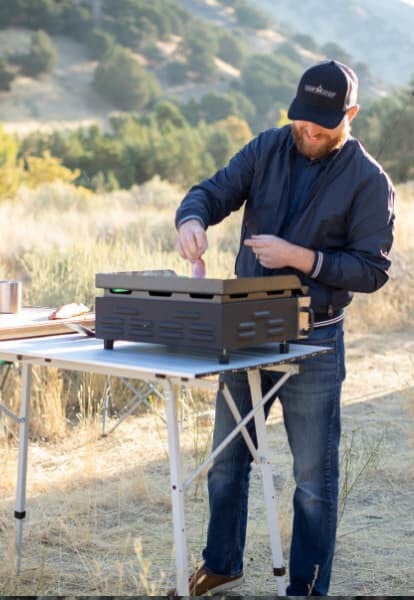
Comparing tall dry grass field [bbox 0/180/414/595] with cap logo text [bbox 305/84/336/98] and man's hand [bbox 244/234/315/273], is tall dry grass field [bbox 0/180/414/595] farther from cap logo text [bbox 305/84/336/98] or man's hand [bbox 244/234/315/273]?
cap logo text [bbox 305/84/336/98]

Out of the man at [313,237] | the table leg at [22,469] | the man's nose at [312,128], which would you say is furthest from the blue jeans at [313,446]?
the table leg at [22,469]

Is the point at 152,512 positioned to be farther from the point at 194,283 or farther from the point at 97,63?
the point at 97,63

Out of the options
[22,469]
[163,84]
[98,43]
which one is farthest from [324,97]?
[163,84]

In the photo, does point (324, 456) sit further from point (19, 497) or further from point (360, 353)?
point (360, 353)

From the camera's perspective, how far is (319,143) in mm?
2777

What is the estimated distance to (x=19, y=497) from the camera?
339 cm

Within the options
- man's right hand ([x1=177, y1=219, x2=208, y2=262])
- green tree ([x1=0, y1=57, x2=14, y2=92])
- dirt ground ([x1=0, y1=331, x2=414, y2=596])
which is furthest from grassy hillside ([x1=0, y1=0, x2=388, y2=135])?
man's right hand ([x1=177, y1=219, x2=208, y2=262])

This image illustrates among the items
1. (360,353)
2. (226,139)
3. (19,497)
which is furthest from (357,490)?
(226,139)

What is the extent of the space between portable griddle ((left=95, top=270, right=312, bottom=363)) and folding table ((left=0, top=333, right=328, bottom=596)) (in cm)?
5

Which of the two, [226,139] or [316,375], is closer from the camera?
[316,375]

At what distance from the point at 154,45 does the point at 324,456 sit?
172 feet

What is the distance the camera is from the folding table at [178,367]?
244cm

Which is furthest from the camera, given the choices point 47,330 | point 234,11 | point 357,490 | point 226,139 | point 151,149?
point 234,11

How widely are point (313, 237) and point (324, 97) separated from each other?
39 cm
